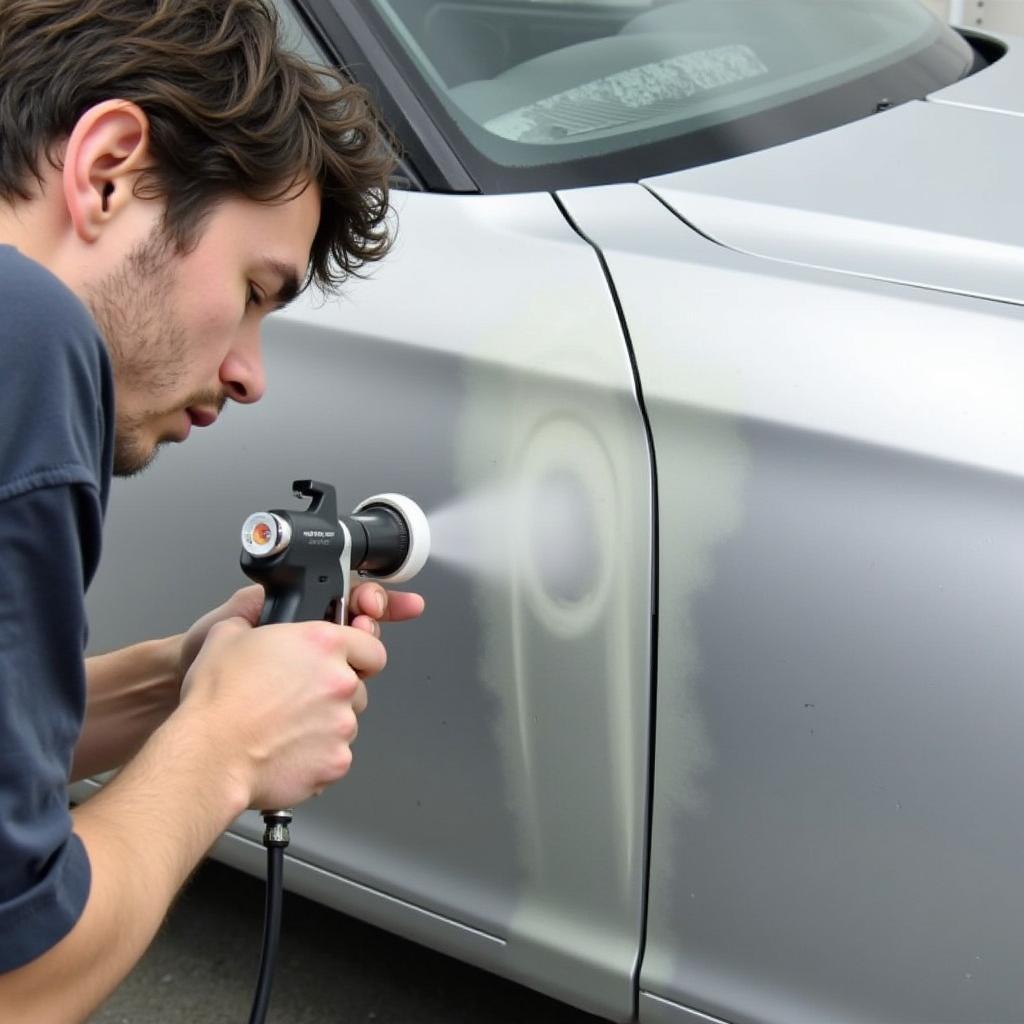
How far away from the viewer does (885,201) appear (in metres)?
1.84

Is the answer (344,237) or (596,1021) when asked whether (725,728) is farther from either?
(596,1021)

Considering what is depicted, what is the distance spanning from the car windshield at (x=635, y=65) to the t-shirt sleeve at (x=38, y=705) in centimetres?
96

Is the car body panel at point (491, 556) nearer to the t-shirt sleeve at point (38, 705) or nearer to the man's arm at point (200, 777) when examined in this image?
the man's arm at point (200, 777)

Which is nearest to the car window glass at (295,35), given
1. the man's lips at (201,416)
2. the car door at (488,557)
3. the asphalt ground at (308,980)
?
the car door at (488,557)

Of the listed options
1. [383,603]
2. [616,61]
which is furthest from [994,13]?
[383,603]

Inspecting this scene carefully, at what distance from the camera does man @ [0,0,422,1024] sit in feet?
3.80

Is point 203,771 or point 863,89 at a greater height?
point 863,89

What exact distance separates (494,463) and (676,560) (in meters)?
0.24

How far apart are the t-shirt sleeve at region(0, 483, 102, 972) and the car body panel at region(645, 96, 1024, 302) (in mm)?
873

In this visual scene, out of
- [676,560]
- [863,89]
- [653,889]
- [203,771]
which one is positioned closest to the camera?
[203,771]

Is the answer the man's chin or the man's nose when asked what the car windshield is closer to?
the man's nose

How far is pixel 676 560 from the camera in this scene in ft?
5.35

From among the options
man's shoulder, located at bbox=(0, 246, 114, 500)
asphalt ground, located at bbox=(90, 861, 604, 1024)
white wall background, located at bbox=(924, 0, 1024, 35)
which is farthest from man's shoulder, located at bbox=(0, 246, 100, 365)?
white wall background, located at bbox=(924, 0, 1024, 35)

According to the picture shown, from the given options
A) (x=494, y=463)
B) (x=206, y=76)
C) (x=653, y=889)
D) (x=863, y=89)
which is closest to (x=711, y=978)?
(x=653, y=889)
